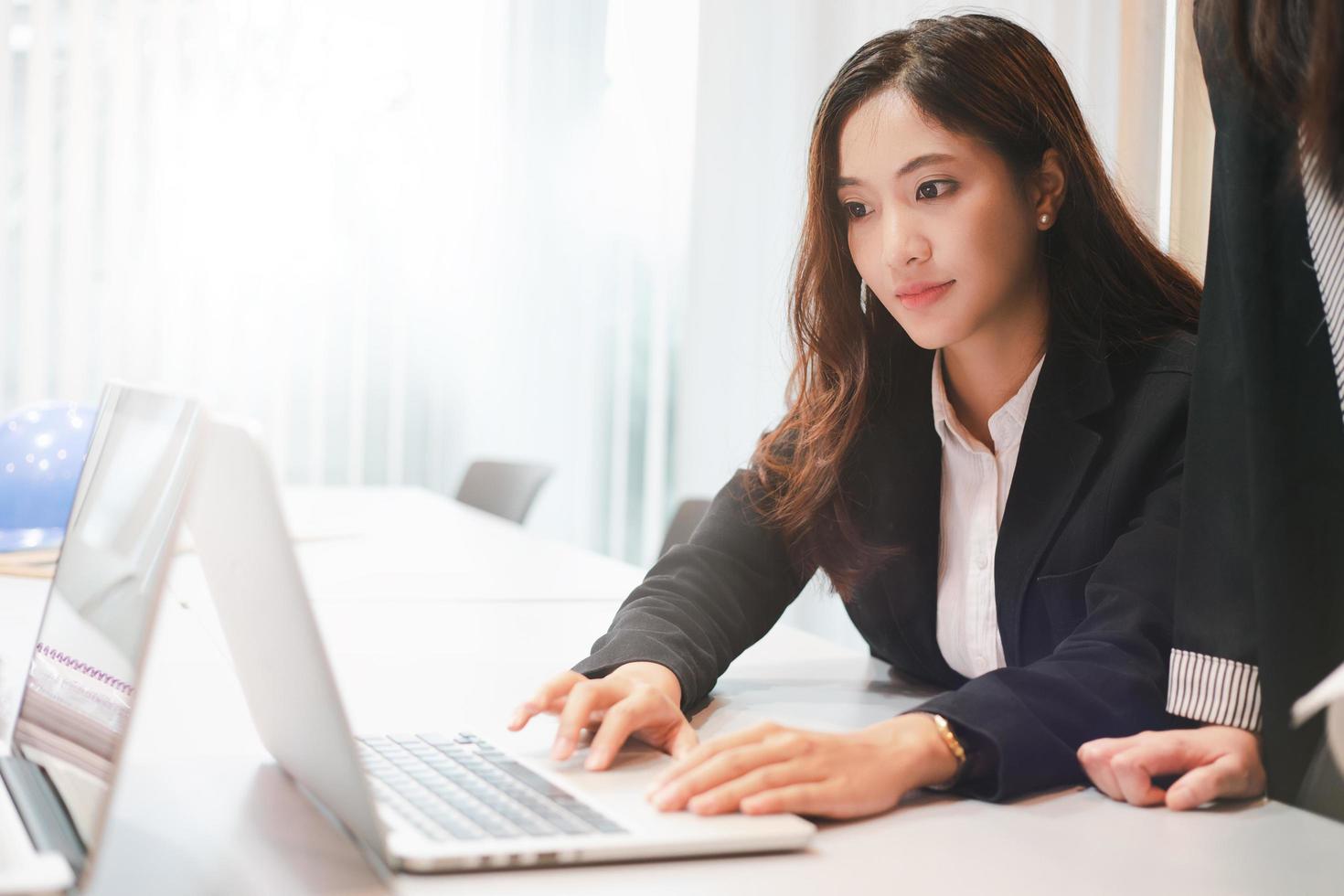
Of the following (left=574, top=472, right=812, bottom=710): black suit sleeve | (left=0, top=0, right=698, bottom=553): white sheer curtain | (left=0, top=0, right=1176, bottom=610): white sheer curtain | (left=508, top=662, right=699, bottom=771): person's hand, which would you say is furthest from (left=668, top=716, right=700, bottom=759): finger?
(left=0, top=0, right=698, bottom=553): white sheer curtain

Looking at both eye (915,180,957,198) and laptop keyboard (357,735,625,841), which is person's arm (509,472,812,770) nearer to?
laptop keyboard (357,735,625,841)

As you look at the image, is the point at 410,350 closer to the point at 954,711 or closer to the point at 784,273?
the point at 784,273

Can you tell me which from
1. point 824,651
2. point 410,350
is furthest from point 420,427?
point 824,651

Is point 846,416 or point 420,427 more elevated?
point 846,416

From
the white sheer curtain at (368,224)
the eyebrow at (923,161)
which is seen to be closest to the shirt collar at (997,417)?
the eyebrow at (923,161)

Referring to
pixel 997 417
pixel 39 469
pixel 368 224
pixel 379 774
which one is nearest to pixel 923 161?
pixel 997 417

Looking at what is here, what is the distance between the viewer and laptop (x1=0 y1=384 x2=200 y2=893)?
69 centimetres

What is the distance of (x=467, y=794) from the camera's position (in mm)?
853

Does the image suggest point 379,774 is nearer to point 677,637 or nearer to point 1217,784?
point 677,637

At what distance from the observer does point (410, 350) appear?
462 cm

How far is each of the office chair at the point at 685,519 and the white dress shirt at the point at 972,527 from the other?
968 millimetres

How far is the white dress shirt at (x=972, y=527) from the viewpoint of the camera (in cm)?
137

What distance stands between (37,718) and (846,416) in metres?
0.87

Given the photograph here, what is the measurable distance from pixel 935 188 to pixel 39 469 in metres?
1.36
